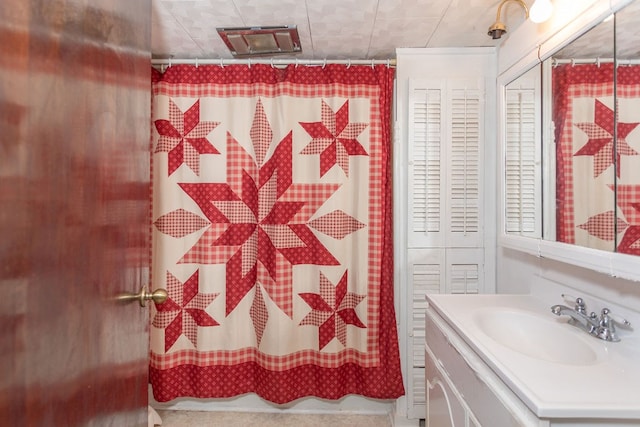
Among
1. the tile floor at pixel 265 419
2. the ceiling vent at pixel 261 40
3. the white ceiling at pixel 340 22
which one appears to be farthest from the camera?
the tile floor at pixel 265 419

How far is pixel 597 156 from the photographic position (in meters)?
1.11

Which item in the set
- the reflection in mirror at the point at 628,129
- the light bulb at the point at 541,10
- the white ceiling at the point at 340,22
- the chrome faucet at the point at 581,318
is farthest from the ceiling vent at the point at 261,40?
the chrome faucet at the point at 581,318

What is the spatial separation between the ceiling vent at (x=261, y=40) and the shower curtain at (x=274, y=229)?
0.39 feet

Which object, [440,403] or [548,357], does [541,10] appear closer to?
[548,357]

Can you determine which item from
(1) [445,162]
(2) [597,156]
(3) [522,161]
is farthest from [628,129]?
(1) [445,162]

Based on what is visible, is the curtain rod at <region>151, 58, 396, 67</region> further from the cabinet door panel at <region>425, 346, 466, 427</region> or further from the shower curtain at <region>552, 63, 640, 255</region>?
the cabinet door panel at <region>425, 346, 466, 427</region>

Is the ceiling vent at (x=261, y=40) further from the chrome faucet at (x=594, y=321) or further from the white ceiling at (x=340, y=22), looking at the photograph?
the chrome faucet at (x=594, y=321)

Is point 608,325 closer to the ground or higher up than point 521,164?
closer to the ground

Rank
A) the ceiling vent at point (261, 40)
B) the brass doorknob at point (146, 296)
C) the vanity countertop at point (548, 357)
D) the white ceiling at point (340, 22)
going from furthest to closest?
1. the ceiling vent at point (261, 40)
2. the white ceiling at point (340, 22)
3. the brass doorknob at point (146, 296)
4. the vanity countertop at point (548, 357)

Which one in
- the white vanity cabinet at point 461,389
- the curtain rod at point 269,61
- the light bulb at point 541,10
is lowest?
the white vanity cabinet at point 461,389

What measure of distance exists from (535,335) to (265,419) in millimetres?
1489

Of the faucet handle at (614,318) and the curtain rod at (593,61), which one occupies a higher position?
the curtain rod at (593,61)

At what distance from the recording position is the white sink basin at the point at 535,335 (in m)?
1.06

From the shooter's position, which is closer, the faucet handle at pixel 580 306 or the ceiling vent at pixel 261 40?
the faucet handle at pixel 580 306
